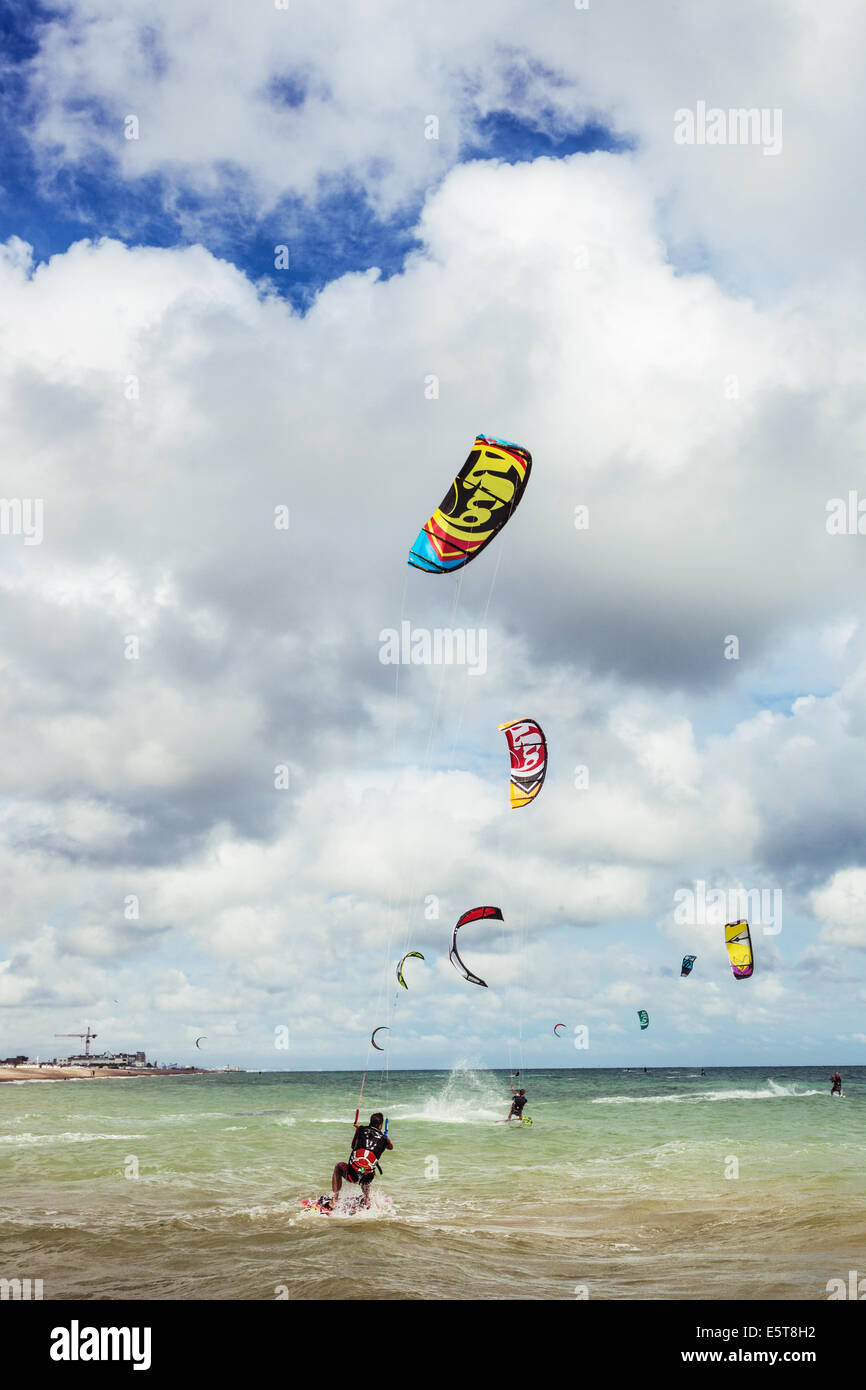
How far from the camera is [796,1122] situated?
30.4m

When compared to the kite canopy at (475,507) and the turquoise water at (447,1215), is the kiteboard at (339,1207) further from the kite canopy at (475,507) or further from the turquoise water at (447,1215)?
the kite canopy at (475,507)

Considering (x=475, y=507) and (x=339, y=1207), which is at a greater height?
(x=475, y=507)

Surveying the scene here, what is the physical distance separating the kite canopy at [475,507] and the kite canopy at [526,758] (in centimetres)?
899

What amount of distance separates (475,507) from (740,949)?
26.0m

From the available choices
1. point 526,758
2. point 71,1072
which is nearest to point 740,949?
point 526,758

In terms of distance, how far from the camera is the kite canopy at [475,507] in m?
13.8

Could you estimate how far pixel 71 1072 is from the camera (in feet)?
358

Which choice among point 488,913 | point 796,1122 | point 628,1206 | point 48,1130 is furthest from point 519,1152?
point 48,1130

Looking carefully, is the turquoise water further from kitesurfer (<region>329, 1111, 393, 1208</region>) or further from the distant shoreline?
the distant shoreline

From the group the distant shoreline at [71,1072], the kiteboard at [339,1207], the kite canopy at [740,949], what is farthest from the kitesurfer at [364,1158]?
the distant shoreline at [71,1072]

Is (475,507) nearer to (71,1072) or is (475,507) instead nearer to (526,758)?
(526,758)

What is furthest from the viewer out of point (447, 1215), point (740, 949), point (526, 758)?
point (740, 949)
